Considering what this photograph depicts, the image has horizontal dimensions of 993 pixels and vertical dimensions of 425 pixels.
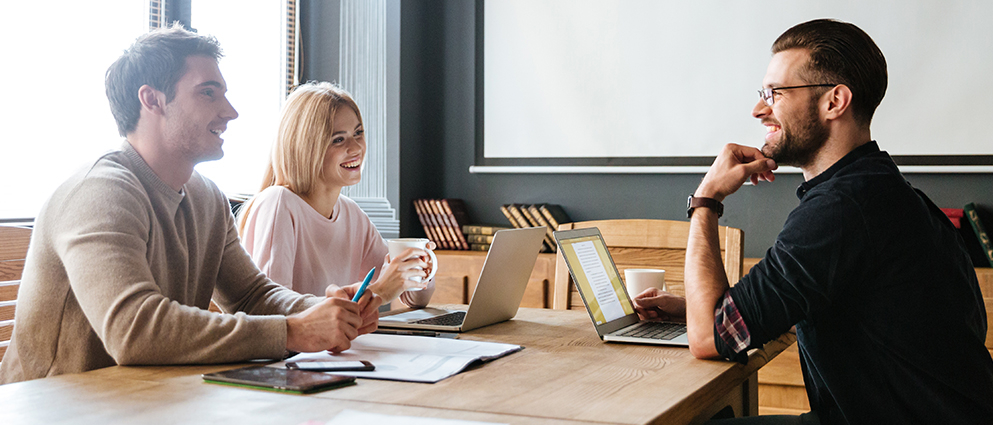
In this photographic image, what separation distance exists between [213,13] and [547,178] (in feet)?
5.57

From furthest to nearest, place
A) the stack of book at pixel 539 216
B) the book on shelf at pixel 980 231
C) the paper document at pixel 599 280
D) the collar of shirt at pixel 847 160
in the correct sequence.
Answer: the stack of book at pixel 539 216 < the book on shelf at pixel 980 231 < the paper document at pixel 599 280 < the collar of shirt at pixel 847 160

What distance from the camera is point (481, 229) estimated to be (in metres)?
3.59

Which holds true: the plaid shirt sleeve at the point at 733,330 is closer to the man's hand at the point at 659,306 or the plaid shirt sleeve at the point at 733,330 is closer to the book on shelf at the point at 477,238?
the man's hand at the point at 659,306

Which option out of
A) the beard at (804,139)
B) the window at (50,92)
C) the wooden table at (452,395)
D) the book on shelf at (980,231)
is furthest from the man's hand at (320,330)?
the book on shelf at (980,231)

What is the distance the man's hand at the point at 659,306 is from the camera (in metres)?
1.65

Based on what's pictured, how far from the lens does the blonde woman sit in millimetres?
1963

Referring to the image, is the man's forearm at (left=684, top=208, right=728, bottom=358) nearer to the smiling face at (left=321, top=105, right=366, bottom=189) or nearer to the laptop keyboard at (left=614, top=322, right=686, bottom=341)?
the laptop keyboard at (left=614, top=322, right=686, bottom=341)

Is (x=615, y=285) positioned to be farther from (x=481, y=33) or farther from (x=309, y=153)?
(x=481, y=33)

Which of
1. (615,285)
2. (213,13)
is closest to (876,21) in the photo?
(615,285)

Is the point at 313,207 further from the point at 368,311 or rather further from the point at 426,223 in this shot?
the point at 426,223

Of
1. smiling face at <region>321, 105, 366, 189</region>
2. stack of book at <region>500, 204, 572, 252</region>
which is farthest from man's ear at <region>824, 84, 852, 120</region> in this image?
stack of book at <region>500, 204, 572, 252</region>

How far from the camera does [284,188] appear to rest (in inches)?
80.7

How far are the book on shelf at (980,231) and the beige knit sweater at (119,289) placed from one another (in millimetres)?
2566

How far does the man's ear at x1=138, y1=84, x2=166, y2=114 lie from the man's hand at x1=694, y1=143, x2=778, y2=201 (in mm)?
1046
